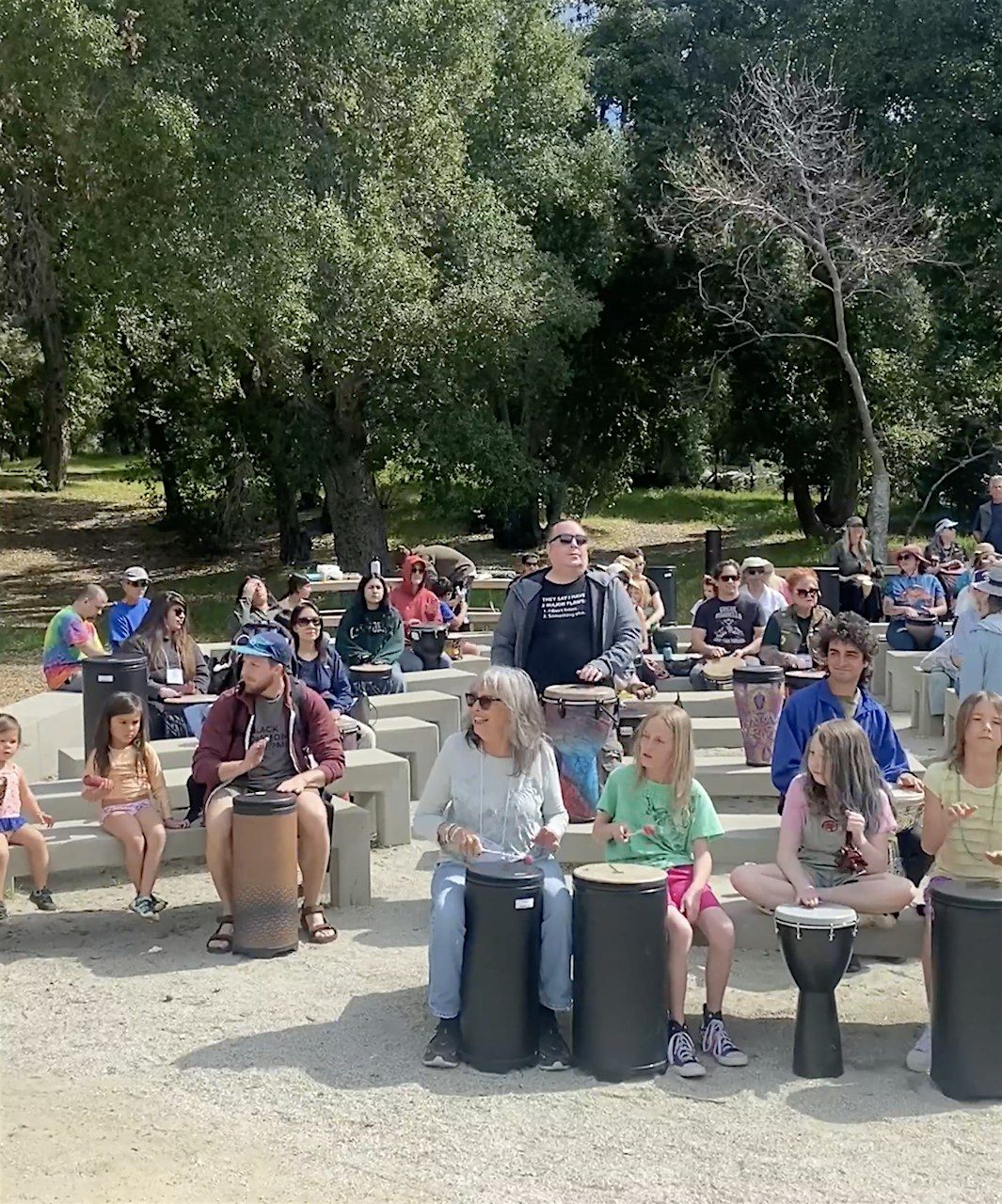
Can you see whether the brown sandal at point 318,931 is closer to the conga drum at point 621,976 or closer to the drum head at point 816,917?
the conga drum at point 621,976

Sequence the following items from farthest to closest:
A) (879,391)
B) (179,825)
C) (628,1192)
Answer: (879,391) < (179,825) < (628,1192)

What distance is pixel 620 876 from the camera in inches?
204

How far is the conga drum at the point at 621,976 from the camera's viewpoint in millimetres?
5082

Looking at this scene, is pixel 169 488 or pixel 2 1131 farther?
pixel 169 488

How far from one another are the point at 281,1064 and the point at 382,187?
15.5m

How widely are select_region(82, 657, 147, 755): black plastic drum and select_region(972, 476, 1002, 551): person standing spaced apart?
30.2 ft

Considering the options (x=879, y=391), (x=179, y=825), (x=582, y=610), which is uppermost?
(x=879, y=391)

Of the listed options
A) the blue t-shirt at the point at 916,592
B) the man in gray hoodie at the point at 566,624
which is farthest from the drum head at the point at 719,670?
the man in gray hoodie at the point at 566,624

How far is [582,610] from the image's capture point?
7.12 meters

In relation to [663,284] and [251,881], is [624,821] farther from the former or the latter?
[663,284]

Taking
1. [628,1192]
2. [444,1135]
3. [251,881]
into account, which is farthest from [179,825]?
[628,1192]

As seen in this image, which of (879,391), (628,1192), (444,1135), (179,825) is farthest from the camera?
(879,391)

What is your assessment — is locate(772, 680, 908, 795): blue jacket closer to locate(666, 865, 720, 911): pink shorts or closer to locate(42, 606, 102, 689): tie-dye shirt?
locate(666, 865, 720, 911): pink shorts

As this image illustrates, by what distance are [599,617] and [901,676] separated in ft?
19.5
